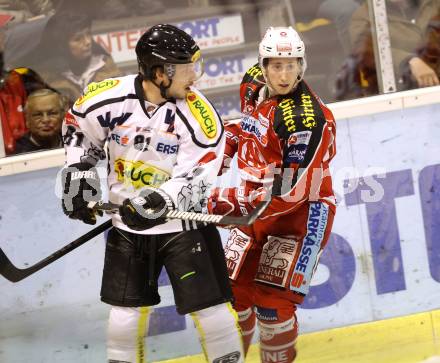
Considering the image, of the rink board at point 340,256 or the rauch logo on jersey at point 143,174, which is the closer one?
the rauch logo on jersey at point 143,174

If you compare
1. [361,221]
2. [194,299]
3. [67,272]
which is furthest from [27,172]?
[361,221]

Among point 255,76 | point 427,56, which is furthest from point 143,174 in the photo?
point 427,56

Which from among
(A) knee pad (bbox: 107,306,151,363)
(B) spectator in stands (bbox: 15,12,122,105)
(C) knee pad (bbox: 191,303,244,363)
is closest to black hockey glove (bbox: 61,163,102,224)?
(A) knee pad (bbox: 107,306,151,363)

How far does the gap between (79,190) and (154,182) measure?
265mm

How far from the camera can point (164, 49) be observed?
11.3ft

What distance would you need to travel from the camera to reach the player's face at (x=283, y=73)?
3.71 m

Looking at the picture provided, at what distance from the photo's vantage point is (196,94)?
358 centimetres

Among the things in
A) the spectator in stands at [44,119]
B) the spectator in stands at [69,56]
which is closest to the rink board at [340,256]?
the spectator in stands at [44,119]

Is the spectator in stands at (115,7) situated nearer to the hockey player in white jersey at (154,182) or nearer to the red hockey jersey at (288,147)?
the red hockey jersey at (288,147)

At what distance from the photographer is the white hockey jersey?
11.4ft

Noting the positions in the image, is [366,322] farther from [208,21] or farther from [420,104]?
[208,21]

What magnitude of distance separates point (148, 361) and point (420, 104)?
165cm

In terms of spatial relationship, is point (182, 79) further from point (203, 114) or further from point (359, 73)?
point (359, 73)

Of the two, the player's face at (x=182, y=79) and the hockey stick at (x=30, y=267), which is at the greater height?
the player's face at (x=182, y=79)
